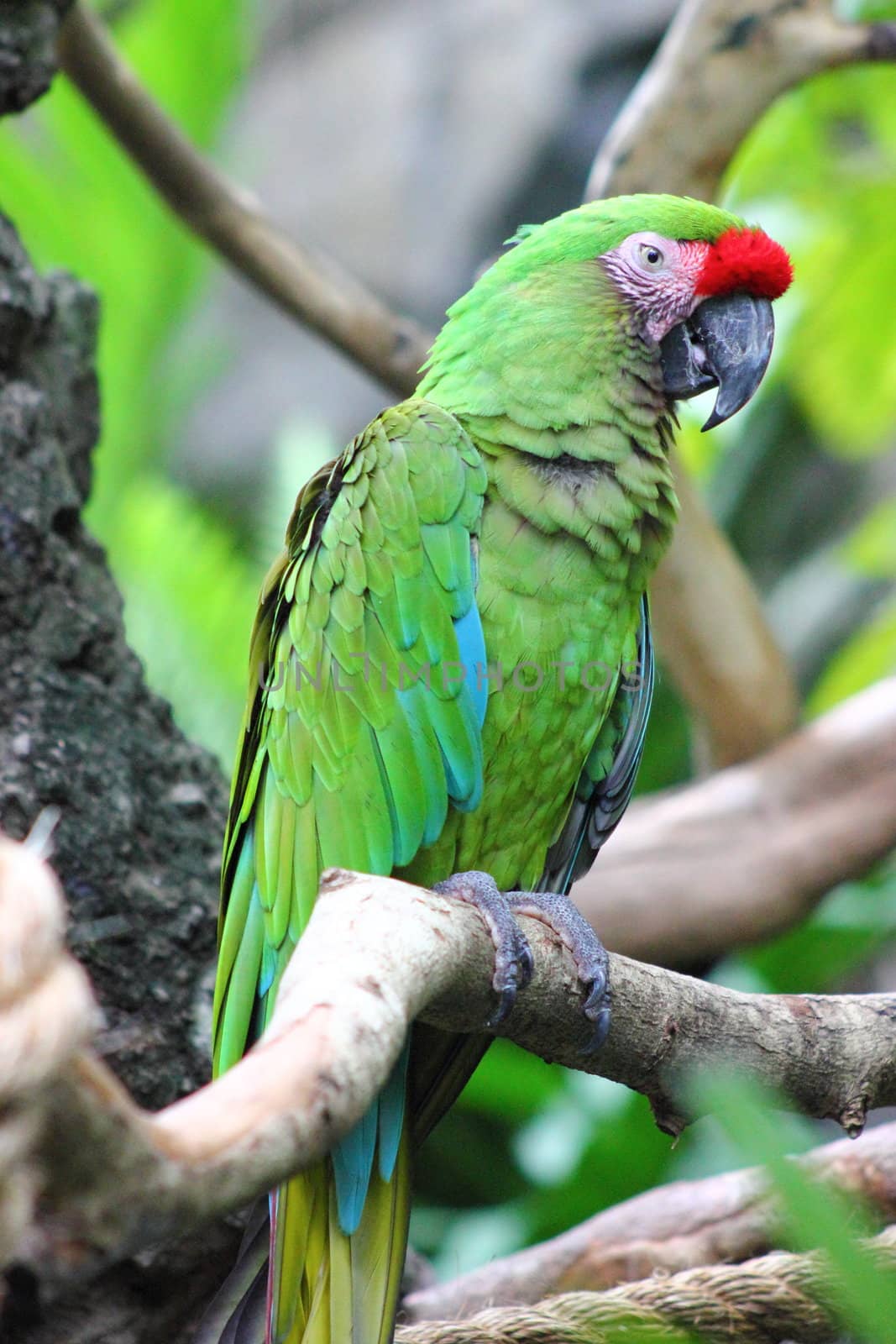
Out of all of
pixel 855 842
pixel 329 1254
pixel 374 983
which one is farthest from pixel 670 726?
pixel 374 983

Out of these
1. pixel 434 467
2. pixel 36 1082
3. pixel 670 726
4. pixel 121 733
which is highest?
pixel 670 726

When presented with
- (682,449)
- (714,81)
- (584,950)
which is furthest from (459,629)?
(682,449)

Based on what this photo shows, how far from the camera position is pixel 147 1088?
5.69ft

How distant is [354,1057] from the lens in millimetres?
785

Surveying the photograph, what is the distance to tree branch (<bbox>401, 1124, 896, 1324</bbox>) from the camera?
1.83 meters

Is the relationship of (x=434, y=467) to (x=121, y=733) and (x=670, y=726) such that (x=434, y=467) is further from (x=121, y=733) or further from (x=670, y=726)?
(x=670, y=726)

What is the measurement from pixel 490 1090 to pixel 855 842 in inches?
39.9

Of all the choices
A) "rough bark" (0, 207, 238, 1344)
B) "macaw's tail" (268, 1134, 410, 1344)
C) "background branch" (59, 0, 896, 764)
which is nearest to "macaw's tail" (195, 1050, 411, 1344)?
"macaw's tail" (268, 1134, 410, 1344)

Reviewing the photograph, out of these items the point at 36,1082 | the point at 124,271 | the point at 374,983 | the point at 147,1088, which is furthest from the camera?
the point at 124,271

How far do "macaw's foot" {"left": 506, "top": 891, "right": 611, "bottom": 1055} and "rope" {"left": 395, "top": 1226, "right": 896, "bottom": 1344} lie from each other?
36 cm

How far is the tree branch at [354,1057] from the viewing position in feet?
2.11

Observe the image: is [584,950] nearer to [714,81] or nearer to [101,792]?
[101,792]

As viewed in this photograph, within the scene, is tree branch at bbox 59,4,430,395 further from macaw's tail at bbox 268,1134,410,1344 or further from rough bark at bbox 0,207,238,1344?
macaw's tail at bbox 268,1134,410,1344

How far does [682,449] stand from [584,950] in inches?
89.1
